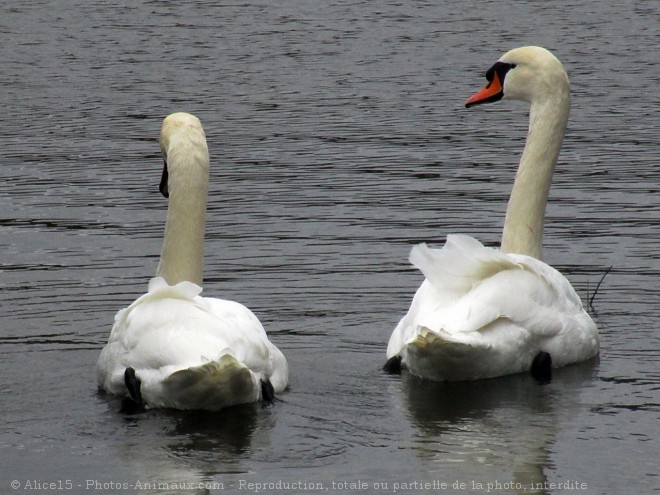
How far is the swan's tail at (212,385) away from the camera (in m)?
7.38

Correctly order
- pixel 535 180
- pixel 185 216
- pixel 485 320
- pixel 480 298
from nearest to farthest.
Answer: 1. pixel 485 320
2. pixel 480 298
3. pixel 185 216
4. pixel 535 180

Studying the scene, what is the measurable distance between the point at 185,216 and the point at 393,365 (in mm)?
1500

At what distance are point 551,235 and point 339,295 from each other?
2.55m

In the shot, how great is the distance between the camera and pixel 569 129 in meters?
17.6

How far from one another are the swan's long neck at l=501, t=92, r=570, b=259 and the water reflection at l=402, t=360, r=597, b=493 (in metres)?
1.24

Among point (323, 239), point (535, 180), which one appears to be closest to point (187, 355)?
point (535, 180)

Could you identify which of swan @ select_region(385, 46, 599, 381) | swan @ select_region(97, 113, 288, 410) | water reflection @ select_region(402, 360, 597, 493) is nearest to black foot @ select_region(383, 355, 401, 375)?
swan @ select_region(385, 46, 599, 381)

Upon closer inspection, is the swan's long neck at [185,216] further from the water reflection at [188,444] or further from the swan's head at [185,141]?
the water reflection at [188,444]

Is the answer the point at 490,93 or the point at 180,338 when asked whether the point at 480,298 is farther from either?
the point at 490,93

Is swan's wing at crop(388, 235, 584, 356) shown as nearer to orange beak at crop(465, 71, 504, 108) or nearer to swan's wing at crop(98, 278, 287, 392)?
swan's wing at crop(98, 278, 287, 392)

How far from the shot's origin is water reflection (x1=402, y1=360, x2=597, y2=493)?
6855 mm

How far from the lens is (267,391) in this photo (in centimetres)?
798

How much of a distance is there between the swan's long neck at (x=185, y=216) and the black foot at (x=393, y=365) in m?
1.22

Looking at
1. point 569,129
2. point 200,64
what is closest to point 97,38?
point 200,64
